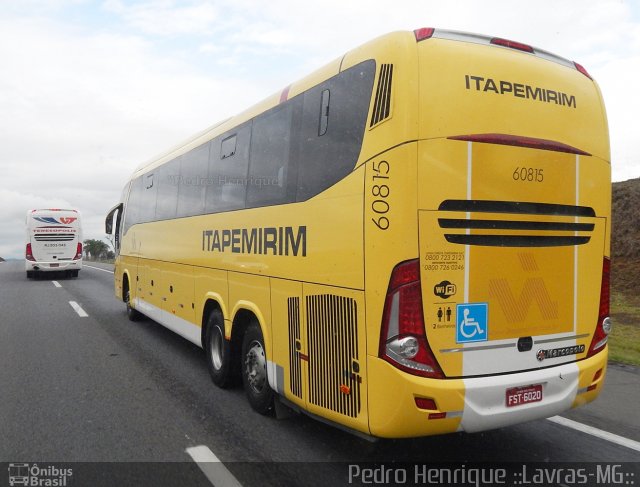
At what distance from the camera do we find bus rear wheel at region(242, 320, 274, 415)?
500 centimetres

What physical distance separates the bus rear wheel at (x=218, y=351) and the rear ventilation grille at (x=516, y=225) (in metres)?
3.20

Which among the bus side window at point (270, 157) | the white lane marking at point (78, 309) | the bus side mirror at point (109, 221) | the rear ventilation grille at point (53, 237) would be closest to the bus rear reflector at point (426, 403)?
the bus side window at point (270, 157)

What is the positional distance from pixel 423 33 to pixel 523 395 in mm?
2635

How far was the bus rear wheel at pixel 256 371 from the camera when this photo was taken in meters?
5.00

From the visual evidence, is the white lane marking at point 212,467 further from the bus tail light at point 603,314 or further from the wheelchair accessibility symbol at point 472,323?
the bus tail light at point 603,314

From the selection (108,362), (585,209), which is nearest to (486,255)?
(585,209)

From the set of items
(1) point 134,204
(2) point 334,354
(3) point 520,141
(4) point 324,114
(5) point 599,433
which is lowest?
(5) point 599,433

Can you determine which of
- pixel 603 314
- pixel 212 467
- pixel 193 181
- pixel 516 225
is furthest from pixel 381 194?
pixel 193 181

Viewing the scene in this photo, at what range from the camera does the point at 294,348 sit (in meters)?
4.32

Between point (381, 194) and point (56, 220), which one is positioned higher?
point (56, 220)

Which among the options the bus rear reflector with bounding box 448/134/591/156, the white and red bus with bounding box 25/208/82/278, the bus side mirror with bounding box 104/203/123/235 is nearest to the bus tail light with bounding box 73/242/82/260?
the white and red bus with bounding box 25/208/82/278

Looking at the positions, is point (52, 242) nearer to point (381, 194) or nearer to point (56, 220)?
point (56, 220)

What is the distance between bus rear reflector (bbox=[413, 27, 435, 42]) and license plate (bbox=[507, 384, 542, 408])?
2.51 meters

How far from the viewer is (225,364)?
577 cm
